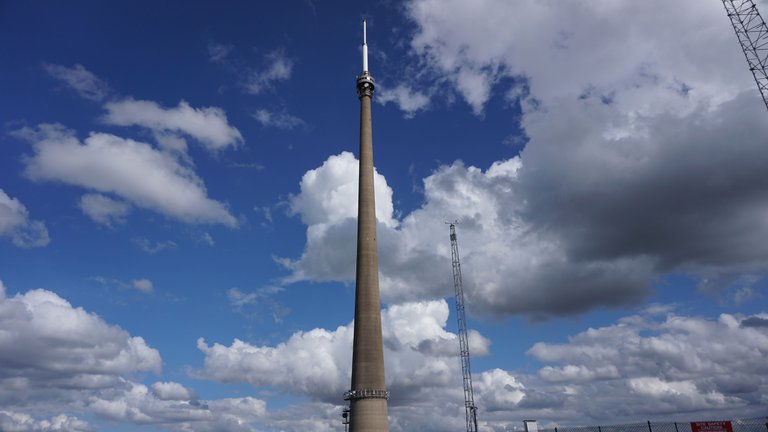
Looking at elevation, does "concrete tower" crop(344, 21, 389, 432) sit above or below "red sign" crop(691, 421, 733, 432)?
above

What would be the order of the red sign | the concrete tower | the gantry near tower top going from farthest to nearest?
the gantry near tower top, the concrete tower, the red sign

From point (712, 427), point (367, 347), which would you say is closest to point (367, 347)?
point (367, 347)

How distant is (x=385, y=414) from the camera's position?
69.8 metres

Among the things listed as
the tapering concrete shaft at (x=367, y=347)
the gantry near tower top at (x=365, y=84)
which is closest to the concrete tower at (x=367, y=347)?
the tapering concrete shaft at (x=367, y=347)

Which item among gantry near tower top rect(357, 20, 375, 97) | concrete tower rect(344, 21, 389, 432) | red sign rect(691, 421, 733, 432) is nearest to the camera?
red sign rect(691, 421, 733, 432)

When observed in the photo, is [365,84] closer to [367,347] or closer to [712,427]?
[367,347]

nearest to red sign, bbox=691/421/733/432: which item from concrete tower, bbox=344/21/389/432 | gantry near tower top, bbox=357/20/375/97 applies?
concrete tower, bbox=344/21/389/432

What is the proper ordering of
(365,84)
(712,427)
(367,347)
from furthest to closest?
(365,84) < (367,347) < (712,427)

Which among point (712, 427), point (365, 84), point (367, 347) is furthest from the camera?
point (365, 84)

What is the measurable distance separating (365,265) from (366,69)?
134 ft

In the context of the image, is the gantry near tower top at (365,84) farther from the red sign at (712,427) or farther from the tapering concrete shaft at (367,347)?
the red sign at (712,427)

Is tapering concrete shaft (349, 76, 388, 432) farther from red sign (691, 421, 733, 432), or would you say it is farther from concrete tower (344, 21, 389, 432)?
red sign (691, 421, 733, 432)

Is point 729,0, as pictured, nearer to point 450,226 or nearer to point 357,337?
point 357,337

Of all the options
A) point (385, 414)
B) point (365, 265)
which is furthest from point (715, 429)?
point (365, 265)
